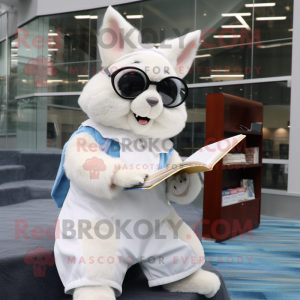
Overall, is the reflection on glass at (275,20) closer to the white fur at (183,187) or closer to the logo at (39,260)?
the white fur at (183,187)

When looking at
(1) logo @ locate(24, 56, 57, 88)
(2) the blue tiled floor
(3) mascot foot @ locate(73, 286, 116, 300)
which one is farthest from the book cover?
(1) logo @ locate(24, 56, 57, 88)

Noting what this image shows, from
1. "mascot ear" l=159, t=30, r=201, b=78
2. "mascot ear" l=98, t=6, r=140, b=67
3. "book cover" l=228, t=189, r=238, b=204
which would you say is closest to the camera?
"mascot ear" l=98, t=6, r=140, b=67

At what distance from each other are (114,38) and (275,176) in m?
4.47

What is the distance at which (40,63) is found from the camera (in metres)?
7.65

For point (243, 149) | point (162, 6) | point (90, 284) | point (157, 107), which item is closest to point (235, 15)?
point (162, 6)

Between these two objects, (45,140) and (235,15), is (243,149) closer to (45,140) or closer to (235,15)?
(235,15)

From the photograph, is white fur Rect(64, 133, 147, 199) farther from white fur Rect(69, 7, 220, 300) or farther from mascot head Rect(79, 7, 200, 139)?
mascot head Rect(79, 7, 200, 139)

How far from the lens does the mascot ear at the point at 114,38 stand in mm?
1445

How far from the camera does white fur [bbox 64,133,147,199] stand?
114 centimetres

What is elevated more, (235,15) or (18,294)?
(235,15)

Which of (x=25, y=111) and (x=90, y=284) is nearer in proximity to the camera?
(x=90, y=284)

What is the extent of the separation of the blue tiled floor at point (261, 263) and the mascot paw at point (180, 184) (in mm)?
1164

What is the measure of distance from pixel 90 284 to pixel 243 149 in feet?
11.5

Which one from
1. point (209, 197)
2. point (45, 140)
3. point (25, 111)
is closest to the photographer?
point (209, 197)
